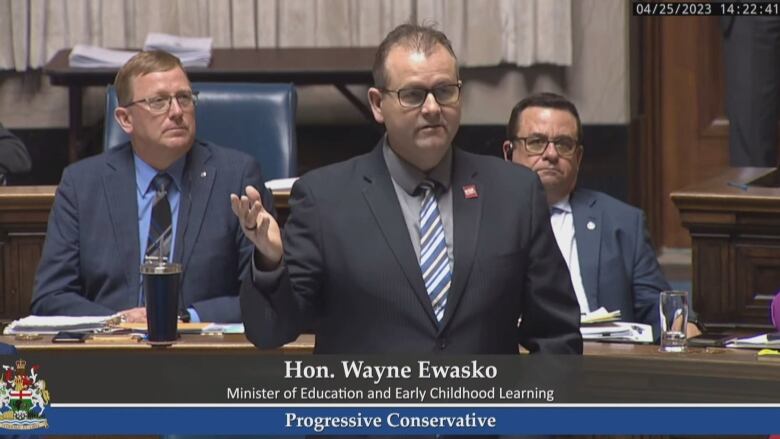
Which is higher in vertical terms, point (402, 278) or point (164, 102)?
point (164, 102)

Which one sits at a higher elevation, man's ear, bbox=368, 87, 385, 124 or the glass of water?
man's ear, bbox=368, 87, 385, 124

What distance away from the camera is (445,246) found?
3.24 m

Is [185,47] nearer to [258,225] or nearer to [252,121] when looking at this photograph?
[252,121]

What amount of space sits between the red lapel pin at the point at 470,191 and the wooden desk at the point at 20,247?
200cm

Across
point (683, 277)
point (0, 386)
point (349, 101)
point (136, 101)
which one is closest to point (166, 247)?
point (136, 101)

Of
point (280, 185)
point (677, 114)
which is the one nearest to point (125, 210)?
point (280, 185)

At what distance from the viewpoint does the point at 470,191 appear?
3289 mm

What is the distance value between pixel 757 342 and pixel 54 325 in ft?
5.72

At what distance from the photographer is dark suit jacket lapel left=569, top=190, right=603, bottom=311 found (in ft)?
15.0

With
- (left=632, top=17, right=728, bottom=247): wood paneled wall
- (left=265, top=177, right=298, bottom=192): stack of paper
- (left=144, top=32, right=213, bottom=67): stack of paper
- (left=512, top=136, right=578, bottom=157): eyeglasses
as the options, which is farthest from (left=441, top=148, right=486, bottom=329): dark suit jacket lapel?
(left=632, top=17, right=728, bottom=247): wood paneled wall

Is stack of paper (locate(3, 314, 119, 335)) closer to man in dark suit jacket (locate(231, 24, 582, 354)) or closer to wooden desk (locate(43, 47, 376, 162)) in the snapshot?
man in dark suit jacket (locate(231, 24, 582, 354))

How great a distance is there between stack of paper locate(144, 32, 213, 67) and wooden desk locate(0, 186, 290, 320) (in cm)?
251

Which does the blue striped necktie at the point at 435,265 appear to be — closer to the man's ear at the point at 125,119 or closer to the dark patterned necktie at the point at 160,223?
the dark patterned necktie at the point at 160,223

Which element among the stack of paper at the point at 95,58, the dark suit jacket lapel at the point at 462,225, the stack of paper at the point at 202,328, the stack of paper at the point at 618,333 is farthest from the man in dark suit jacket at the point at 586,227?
the stack of paper at the point at 95,58
